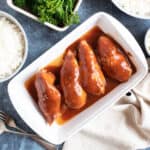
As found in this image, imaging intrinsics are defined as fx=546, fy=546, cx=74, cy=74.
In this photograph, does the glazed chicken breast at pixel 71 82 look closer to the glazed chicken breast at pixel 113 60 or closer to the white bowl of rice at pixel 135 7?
the glazed chicken breast at pixel 113 60

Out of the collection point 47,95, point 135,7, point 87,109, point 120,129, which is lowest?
point 120,129

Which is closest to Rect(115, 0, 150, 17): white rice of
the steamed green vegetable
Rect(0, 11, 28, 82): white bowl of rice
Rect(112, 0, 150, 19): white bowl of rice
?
Rect(112, 0, 150, 19): white bowl of rice

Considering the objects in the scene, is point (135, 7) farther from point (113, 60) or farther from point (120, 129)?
point (120, 129)

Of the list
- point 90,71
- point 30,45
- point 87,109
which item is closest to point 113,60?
point 90,71

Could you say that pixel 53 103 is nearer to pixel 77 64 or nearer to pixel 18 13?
pixel 77 64

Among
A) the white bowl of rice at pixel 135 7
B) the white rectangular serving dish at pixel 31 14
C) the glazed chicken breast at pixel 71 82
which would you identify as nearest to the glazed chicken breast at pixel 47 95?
A: the glazed chicken breast at pixel 71 82

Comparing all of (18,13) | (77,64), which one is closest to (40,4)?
(18,13)
